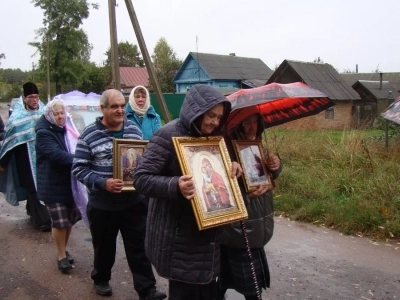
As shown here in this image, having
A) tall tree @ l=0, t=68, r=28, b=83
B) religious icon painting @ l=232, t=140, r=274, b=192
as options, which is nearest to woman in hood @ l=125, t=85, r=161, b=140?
religious icon painting @ l=232, t=140, r=274, b=192

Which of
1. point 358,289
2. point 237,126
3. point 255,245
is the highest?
point 237,126

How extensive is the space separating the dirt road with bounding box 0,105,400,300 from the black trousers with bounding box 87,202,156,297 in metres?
0.33

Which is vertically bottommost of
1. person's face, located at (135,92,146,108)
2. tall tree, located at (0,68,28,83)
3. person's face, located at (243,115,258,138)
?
person's face, located at (243,115,258,138)

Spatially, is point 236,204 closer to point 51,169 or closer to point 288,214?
point 51,169

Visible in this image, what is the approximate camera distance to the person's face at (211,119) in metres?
2.48

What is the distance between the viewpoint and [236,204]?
2.56 metres

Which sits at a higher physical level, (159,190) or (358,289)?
(159,190)

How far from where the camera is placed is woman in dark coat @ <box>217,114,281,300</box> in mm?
3012

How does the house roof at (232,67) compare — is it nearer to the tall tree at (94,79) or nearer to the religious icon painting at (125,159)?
the tall tree at (94,79)

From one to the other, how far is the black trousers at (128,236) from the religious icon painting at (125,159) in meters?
0.39

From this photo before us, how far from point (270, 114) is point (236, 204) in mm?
1149

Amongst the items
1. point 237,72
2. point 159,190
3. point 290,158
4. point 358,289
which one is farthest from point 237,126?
point 237,72

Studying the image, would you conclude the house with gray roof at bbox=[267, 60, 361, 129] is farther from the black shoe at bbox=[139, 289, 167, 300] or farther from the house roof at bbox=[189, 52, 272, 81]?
the black shoe at bbox=[139, 289, 167, 300]

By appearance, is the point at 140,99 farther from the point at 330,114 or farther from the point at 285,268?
the point at 330,114
